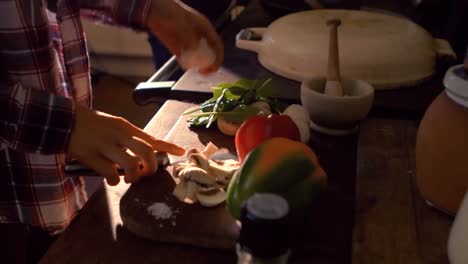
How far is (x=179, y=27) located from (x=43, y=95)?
257mm

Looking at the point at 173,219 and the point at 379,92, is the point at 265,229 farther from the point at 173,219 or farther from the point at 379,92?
the point at 379,92

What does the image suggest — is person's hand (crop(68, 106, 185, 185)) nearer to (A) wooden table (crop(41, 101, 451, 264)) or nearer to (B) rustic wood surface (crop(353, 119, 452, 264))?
(A) wooden table (crop(41, 101, 451, 264))

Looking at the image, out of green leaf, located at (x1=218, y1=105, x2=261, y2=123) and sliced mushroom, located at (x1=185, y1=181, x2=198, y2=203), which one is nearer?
sliced mushroom, located at (x1=185, y1=181, x2=198, y2=203)

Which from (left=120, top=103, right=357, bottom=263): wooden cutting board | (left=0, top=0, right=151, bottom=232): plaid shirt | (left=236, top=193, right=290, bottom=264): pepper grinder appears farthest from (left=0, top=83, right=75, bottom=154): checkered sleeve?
(left=236, top=193, right=290, bottom=264): pepper grinder

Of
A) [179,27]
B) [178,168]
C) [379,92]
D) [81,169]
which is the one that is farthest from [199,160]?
[379,92]

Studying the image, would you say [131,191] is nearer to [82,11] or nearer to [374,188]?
[374,188]

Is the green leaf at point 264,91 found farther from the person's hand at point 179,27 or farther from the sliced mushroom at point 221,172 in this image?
the sliced mushroom at point 221,172

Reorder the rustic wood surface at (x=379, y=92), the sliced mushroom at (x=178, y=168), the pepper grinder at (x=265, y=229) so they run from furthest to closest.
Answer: the rustic wood surface at (x=379, y=92) < the sliced mushroom at (x=178, y=168) < the pepper grinder at (x=265, y=229)

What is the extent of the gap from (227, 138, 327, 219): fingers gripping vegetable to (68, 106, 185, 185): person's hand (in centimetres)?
12

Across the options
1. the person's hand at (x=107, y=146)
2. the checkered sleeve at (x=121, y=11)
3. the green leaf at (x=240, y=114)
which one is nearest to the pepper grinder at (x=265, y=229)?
the person's hand at (x=107, y=146)

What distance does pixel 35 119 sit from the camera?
55 centimetres

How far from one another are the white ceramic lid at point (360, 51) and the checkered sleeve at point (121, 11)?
27cm

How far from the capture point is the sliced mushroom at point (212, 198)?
53 cm

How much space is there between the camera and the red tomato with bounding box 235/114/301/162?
23.1 inches
